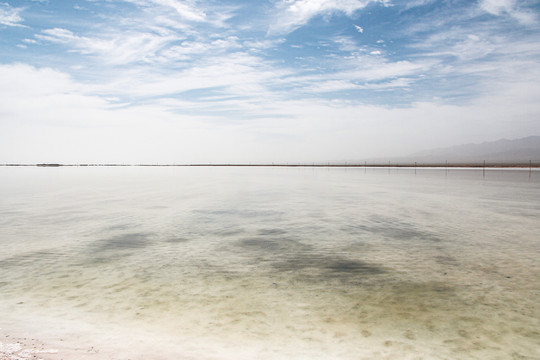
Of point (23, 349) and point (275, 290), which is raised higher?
point (23, 349)

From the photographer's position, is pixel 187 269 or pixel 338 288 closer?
pixel 338 288

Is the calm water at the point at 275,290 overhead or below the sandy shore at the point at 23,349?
below

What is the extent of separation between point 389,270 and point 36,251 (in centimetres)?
893

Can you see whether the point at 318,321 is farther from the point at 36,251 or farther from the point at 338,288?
the point at 36,251

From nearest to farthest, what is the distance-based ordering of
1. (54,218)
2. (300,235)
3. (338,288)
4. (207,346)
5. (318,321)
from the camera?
1. (207,346)
2. (318,321)
3. (338,288)
4. (300,235)
5. (54,218)

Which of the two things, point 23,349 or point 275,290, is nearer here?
point 23,349

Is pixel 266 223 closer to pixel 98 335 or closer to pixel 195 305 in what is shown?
pixel 195 305

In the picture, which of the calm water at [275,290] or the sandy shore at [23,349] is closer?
the sandy shore at [23,349]

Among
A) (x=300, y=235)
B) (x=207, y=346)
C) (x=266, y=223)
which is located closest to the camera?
(x=207, y=346)

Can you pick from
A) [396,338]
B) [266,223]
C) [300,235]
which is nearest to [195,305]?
[396,338]

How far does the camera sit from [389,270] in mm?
7441

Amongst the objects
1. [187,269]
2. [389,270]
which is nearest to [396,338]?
[389,270]

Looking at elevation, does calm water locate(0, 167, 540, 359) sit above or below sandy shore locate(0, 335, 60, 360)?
below

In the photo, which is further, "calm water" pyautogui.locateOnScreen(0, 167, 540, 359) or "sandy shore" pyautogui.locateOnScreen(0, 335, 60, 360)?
"calm water" pyautogui.locateOnScreen(0, 167, 540, 359)
